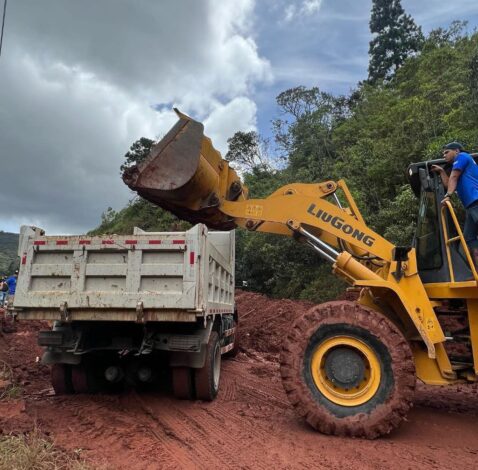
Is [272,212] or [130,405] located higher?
[272,212]

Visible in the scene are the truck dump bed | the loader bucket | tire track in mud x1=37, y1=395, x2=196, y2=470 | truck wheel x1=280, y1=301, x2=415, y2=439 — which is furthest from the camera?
the loader bucket

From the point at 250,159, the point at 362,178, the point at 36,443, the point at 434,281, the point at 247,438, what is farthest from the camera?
the point at 250,159

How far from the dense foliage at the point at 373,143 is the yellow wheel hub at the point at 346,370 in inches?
339

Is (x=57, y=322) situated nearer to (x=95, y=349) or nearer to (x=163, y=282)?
(x=95, y=349)

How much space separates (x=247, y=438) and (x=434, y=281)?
2.62 meters

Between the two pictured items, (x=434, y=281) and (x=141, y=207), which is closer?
(x=434, y=281)

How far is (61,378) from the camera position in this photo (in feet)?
18.8

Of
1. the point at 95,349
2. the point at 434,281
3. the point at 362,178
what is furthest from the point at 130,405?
the point at 362,178

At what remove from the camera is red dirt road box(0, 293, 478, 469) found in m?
3.82

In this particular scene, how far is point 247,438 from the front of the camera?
4379 millimetres

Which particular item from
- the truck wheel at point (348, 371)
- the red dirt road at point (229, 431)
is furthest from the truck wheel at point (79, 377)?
the truck wheel at point (348, 371)

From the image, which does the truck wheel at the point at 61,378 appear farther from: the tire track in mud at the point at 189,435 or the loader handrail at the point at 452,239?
the loader handrail at the point at 452,239

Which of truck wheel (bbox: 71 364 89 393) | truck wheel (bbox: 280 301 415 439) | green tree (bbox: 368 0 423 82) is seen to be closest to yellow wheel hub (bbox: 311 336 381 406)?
truck wheel (bbox: 280 301 415 439)

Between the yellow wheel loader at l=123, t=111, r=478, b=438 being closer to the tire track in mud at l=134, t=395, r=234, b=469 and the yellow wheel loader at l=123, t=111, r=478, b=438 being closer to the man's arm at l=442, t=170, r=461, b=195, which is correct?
the man's arm at l=442, t=170, r=461, b=195
